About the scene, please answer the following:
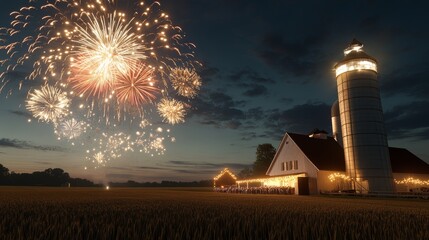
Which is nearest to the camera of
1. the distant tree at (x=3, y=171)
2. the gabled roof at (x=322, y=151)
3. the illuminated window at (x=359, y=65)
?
the gabled roof at (x=322, y=151)

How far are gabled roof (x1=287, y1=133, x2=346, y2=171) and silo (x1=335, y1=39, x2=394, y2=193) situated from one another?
206cm

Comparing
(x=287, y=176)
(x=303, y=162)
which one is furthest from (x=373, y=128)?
(x=287, y=176)

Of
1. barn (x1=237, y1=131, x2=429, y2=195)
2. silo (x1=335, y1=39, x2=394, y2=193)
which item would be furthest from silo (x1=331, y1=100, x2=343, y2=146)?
silo (x1=335, y1=39, x2=394, y2=193)

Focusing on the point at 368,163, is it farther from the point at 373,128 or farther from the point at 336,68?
the point at 336,68

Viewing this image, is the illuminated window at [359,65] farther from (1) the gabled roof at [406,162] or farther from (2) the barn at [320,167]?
(1) the gabled roof at [406,162]

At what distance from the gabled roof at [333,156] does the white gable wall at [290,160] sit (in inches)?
23.9

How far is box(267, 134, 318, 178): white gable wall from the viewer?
40703mm

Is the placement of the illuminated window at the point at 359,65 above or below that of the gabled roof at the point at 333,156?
above

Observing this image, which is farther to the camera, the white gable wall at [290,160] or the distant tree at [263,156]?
the distant tree at [263,156]

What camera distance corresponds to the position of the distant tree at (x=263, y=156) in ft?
239

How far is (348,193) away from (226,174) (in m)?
32.5

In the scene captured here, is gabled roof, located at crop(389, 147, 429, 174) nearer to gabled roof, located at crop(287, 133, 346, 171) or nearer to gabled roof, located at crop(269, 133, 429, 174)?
gabled roof, located at crop(269, 133, 429, 174)

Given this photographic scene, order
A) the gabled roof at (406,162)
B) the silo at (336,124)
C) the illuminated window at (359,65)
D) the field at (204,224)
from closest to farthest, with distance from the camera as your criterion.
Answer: the field at (204,224), the illuminated window at (359,65), the gabled roof at (406,162), the silo at (336,124)

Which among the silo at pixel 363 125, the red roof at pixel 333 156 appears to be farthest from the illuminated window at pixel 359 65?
the red roof at pixel 333 156
